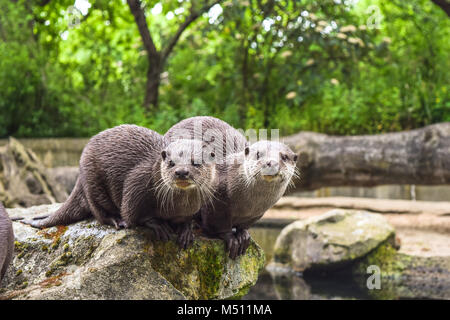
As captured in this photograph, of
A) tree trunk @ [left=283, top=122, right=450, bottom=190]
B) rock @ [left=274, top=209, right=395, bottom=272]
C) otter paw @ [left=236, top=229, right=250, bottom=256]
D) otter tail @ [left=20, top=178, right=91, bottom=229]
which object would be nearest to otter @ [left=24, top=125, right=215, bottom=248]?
otter tail @ [left=20, top=178, right=91, bottom=229]

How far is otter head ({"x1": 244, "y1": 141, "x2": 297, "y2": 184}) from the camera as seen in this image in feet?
6.40

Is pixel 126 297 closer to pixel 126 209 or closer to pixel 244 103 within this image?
pixel 126 209

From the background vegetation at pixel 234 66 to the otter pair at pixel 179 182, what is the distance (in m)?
3.86

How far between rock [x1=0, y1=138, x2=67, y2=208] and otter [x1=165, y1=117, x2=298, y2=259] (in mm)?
3164

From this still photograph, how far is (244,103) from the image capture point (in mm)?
7957

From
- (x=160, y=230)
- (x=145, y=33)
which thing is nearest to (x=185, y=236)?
(x=160, y=230)

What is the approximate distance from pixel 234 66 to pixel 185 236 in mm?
6828

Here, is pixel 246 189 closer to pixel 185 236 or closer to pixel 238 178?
pixel 238 178

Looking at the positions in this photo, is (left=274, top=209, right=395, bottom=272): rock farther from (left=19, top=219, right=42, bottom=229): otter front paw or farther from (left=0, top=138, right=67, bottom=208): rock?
(left=19, top=219, right=42, bottom=229): otter front paw

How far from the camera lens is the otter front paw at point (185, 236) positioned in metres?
2.12

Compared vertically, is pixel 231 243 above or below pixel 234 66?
below

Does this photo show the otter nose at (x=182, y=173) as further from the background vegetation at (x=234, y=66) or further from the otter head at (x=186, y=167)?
the background vegetation at (x=234, y=66)

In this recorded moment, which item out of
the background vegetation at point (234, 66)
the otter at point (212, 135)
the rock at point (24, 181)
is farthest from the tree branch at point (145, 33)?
the otter at point (212, 135)

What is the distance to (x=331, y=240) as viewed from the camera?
5070 mm
